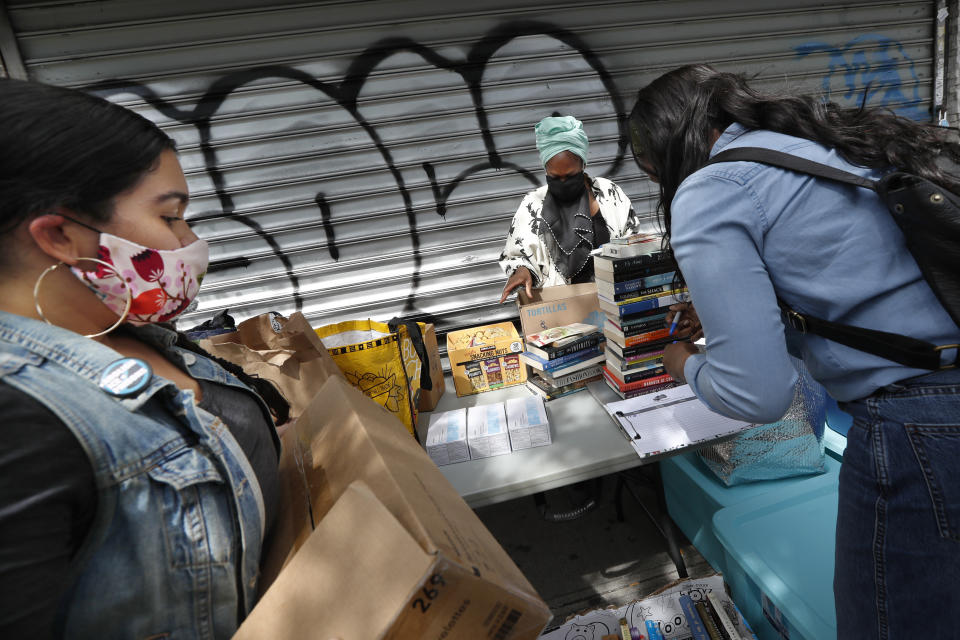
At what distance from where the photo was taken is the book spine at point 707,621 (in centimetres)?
156

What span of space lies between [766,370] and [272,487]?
3.81 ft

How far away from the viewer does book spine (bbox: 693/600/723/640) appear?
1557 mm

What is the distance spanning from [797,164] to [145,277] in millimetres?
1432

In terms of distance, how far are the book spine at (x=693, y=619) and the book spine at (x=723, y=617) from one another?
64mm

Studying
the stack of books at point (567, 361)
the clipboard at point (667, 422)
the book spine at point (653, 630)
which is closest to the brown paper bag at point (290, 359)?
the stack of books at point (567, 361)

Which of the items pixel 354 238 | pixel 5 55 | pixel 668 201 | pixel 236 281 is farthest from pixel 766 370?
pixel 5 55

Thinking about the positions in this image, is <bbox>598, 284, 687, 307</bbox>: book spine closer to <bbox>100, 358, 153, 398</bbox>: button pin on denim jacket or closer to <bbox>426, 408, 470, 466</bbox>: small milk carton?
<bbox>426, 408, 470, 466</bbox>: small milk carton

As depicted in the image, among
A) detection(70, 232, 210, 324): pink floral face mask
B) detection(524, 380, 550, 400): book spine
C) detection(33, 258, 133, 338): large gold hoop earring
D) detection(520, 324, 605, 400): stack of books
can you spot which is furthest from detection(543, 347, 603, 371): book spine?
detection(33, 258, 133, 338): large gold hoop earring

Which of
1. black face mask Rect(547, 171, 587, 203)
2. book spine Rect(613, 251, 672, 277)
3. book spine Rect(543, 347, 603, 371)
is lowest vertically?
book spine Rect(543, 347, 603, 371)

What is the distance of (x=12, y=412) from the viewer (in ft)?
Answer: 2.01

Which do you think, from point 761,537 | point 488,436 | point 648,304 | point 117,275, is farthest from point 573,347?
point 117,275

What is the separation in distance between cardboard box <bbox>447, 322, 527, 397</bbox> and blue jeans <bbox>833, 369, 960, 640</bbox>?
1499mm

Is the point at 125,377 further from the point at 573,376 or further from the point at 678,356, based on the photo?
the point at 573,376

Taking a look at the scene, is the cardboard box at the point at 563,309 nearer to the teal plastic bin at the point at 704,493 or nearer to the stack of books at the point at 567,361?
the stack of books at the point at 567,361
